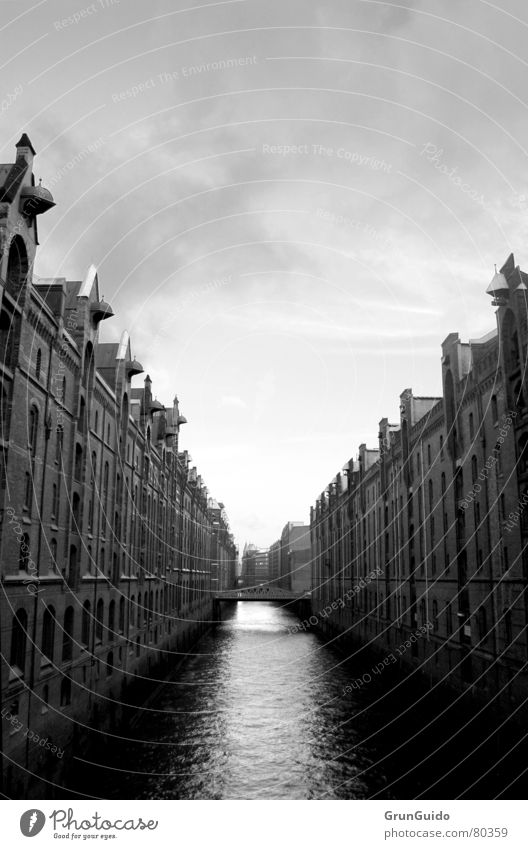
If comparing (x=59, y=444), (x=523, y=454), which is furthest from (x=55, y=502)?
(x=523, y=454)

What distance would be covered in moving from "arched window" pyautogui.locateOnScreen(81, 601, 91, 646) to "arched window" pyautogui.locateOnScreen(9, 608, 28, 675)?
828 centimetres

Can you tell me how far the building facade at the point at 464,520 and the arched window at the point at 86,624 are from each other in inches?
706

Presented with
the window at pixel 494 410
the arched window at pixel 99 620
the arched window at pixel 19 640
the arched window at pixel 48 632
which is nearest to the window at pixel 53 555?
the arched window at pixel 48 632

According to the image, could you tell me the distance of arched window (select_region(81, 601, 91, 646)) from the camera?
30.3m

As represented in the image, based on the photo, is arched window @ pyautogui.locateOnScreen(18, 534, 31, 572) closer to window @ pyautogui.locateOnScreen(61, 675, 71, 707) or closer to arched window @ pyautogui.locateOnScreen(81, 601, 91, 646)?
window @ pyautogui.locateOnScreen(61, 675, 71, 707)

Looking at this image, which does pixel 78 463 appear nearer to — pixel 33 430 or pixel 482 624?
pixel 33 430

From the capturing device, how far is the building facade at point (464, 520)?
1085 inches

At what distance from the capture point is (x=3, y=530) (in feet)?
65.8

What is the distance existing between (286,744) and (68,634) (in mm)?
12518

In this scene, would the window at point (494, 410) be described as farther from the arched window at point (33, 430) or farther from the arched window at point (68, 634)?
the arched window at point (68, 634)

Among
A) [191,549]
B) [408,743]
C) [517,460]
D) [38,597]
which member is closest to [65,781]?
[38,597]

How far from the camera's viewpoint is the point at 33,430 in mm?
23422

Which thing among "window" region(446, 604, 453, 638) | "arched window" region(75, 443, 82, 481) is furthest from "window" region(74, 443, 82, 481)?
"window" region(446, 604, 453, 638)
